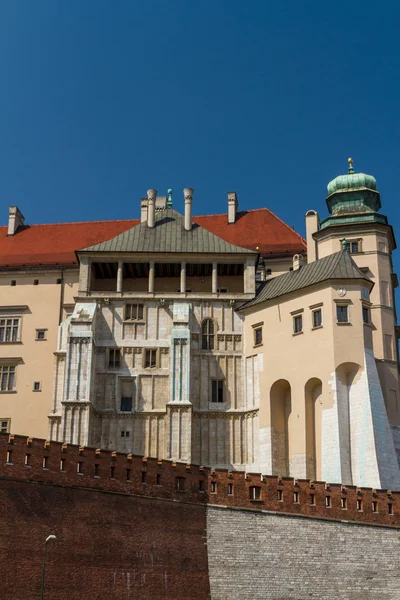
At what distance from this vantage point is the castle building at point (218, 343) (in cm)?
4900

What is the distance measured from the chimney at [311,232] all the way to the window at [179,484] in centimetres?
2350

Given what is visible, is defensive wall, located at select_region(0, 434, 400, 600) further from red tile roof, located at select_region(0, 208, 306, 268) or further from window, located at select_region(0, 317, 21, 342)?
red tile roof, located at select_region(0, 208, 306, 268)

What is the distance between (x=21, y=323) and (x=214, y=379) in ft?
46.0

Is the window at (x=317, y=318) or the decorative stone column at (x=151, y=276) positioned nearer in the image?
the window at (x=317, y=318)

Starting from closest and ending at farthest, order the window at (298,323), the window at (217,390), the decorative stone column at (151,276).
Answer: the window at (298,323) → the window at (217,390) → the decorative stone column at (151,276)

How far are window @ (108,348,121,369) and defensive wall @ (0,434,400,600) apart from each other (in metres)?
14.8

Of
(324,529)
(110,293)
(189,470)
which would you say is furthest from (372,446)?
(110,293)

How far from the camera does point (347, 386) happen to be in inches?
1924

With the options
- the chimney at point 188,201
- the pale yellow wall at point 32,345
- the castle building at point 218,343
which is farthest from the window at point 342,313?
the pale yellow wall at point 32,345

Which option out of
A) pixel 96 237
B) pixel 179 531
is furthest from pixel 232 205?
pixel 179 531

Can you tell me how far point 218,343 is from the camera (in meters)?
55.3

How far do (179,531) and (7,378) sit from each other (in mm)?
23729

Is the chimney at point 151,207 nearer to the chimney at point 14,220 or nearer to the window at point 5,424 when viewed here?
the chimney at point 14,220

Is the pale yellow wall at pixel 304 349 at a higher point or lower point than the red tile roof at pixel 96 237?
lower
